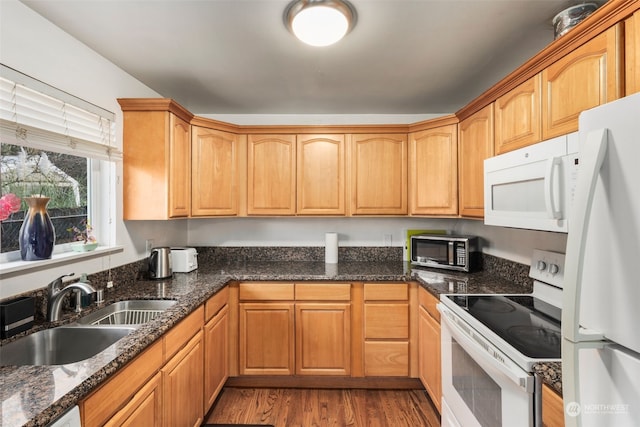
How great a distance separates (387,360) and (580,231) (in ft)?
6.88

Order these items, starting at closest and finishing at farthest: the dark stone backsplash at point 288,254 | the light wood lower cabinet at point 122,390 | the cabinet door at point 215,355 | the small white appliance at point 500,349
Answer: the light wood lower cabinet at point 122,390 → the small white appliance at point 500,349 → the cabinet door at point 215,355 → the dark stone backsplash at point 288,254

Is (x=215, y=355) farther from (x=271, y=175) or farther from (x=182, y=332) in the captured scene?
(x=271, y=175)

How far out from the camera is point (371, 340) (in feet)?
8.13

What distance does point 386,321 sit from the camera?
2.47 m

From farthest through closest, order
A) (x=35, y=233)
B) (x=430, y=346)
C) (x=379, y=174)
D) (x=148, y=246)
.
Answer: (x=379, y=174), (x=148, y=246), (x=430, y=346), (x=35, y=233)

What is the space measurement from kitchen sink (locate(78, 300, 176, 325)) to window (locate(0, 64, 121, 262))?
0.48 metres

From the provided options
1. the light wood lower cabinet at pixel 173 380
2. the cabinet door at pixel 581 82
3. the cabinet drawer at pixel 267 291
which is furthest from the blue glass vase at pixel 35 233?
the cabinet door at pixel 581 82

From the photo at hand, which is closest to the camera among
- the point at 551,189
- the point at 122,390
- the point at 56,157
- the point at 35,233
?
the point at 122,390

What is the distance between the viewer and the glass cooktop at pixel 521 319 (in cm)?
120

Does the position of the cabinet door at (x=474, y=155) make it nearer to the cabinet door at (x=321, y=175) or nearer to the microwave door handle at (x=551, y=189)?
the microwave door handle at (x=551, y=189)

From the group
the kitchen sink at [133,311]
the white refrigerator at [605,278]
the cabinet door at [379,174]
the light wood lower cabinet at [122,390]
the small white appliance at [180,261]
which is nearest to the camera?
the white refrigerator at [605,278]

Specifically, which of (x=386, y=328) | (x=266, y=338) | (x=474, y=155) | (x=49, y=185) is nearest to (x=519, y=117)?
(x=474, y=155)

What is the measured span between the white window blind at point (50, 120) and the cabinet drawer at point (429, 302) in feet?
7.67

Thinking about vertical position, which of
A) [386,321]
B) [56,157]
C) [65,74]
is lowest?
[386,321]
